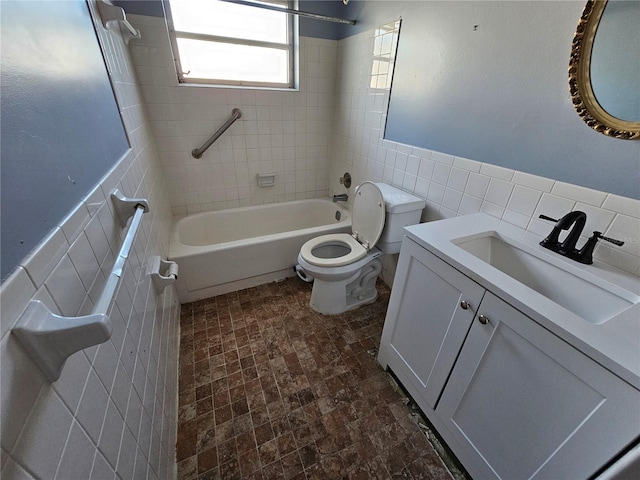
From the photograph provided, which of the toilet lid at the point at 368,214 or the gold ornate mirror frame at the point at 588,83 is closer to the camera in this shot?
the gold ornate mirror frame at the point at 588,83

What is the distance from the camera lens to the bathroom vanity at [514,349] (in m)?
0.62

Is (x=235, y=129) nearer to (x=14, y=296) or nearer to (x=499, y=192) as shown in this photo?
(x=499, y=192)

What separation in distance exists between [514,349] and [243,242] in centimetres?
164

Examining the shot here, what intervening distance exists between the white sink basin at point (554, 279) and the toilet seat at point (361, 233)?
1.91 feet

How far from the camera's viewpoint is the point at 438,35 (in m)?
1.36

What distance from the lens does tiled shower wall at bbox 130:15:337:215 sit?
1.88 metres

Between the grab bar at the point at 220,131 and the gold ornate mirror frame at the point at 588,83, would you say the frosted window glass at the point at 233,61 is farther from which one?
the gold ornate mirror frame at the point at 588,83

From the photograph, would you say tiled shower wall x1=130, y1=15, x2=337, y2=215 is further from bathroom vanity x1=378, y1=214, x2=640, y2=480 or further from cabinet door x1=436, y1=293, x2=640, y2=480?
cabinet door x1=436, y1=293, x2=640, y2=480

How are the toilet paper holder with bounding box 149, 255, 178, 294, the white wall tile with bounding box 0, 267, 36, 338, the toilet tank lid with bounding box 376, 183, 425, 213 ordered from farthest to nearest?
the toilet tank lid with bounding box 376, 183, 425, 213, the toilet paper holder with bounding box 149, 255, 178, 294, the white wall tile with bounding box 0, 267, 36, 338

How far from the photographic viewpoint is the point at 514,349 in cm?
79

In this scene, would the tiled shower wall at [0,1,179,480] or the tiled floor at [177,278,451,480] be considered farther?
the tiled floor at [177,278,451,480]

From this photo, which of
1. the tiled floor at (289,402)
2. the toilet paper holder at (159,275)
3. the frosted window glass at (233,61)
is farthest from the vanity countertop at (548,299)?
the frosted window glass at (233,61)

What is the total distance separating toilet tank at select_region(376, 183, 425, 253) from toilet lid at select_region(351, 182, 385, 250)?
0.04m

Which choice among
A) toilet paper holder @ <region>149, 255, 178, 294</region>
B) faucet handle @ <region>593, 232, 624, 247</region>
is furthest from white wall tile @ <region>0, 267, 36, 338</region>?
faucet handle @ <region>593, 232, 624, 247</region>
